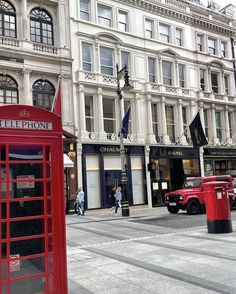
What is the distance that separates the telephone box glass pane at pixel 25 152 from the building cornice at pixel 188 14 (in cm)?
2897

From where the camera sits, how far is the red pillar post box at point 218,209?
499 inches

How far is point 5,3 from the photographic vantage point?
25.6 meters

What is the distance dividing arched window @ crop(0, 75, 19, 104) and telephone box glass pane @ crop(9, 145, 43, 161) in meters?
21.0

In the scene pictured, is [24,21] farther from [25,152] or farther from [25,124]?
[25,152]

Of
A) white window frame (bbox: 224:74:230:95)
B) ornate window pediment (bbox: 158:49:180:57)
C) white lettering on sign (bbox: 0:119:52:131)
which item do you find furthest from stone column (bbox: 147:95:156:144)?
white lettering on sign (bbox: 0:119:52:131)

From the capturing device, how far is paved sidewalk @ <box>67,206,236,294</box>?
6567mm

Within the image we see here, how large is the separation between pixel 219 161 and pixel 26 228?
3393 cm

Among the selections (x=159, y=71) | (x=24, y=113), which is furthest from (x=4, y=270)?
(x=159, y=71)

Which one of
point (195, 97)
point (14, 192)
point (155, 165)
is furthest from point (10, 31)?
point (14, 192)

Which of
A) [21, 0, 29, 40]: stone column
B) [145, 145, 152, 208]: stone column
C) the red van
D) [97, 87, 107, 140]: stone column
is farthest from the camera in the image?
[145, 145, 152, 208]: stone column

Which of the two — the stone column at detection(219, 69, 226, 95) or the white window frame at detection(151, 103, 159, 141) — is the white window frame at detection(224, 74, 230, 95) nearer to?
the stone column at detection(219, 69, 226, 95)

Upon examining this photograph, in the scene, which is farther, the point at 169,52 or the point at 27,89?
the point at 169,52

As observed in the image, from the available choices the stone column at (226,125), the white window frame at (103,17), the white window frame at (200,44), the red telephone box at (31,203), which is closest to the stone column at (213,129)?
the stone column at (226,125)

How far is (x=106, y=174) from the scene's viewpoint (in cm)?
2830
